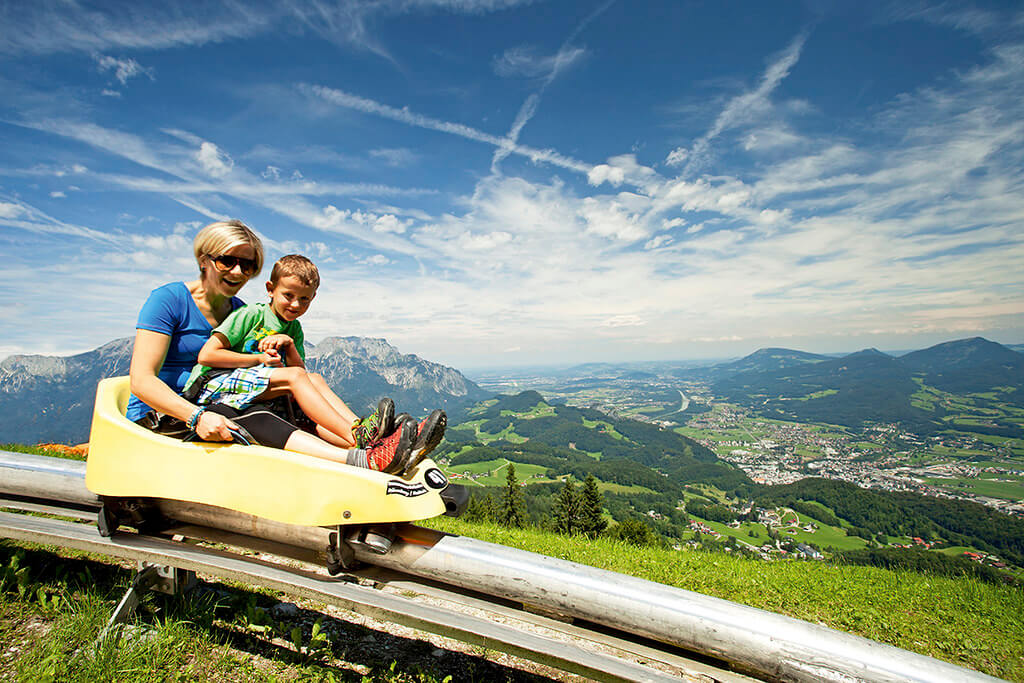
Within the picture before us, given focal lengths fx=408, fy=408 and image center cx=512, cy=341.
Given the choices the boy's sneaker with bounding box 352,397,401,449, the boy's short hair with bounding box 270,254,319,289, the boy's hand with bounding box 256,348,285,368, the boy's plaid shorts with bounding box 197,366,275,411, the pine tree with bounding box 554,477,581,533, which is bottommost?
the pine tree with bounding box 554,477,581,533

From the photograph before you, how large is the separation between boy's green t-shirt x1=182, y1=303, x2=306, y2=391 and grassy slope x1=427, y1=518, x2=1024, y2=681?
12.8 ft

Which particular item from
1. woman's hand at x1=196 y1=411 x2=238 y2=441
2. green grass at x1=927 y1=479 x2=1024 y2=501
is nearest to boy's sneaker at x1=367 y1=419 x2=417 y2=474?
woman's hand at x1=196 y1=411 x2=238 y2=441

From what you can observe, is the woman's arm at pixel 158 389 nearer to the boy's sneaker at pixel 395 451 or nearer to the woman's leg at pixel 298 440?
the woman's leg at pixel 298 440

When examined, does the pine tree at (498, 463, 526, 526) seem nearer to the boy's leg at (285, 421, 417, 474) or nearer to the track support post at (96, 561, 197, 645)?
the track support post at (96, 561, 197, 645)

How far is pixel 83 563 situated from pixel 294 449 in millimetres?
3031

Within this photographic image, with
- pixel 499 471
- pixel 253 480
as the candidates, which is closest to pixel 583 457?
pixel 499 471

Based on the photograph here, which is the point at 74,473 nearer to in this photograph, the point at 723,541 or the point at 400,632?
the point at 400,632

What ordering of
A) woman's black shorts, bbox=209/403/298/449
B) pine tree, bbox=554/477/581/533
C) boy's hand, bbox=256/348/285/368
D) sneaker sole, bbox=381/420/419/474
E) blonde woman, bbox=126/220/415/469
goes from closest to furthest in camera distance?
sneaker sole, bbox=381/420/419/474, blonde woman, bbox=126/220/415/469, woman's black shorts, bbox=209/403/298/449, boy's hand, bbox=256/348/285/368, pine tree, bbox=554/477/581/533

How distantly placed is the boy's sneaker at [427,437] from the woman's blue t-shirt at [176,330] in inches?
66.4

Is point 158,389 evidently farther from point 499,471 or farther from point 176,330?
point 499,471

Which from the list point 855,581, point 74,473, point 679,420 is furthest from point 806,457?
point 74,473

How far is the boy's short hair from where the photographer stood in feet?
9.02

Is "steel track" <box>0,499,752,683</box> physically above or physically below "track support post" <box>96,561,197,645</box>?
above

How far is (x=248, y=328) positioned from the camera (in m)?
2.70
